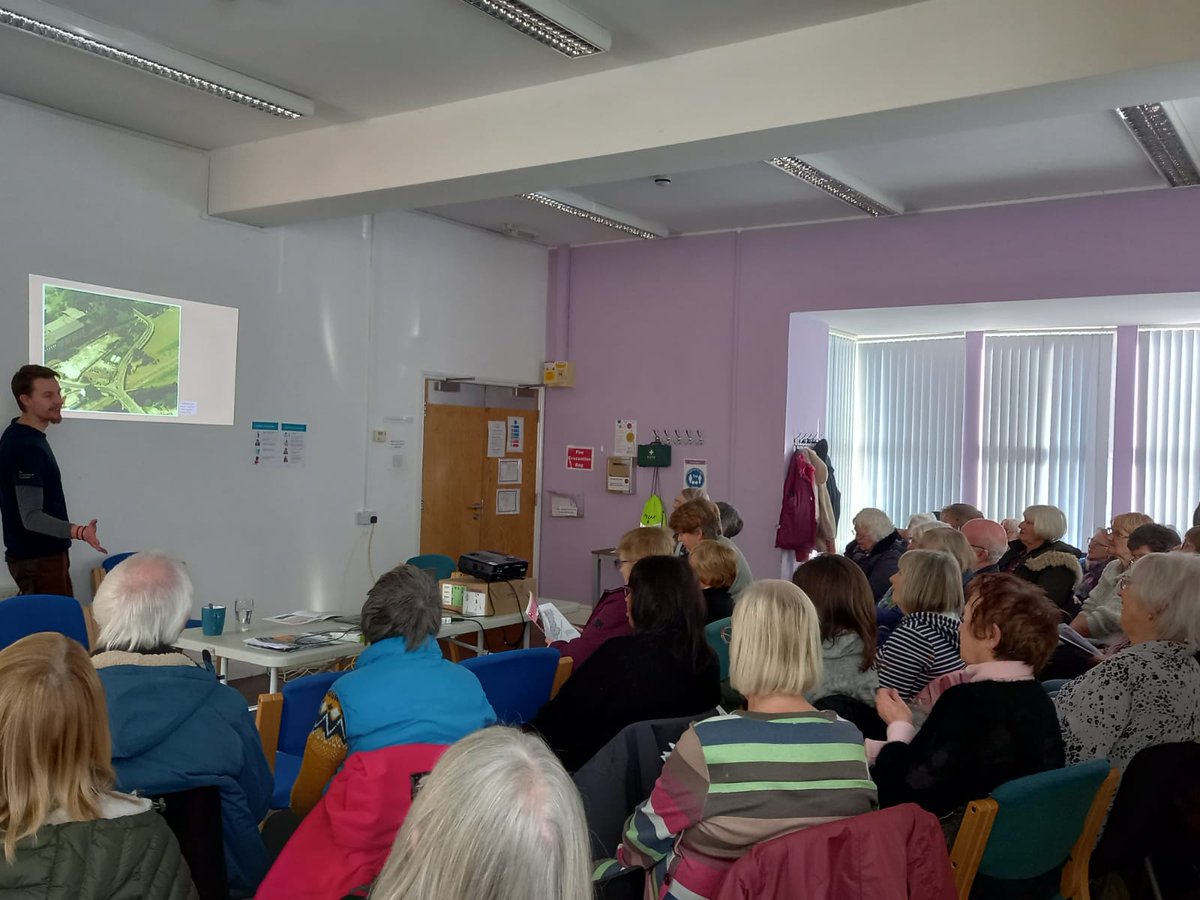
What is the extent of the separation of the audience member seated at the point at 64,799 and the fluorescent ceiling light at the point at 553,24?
9.58 ft

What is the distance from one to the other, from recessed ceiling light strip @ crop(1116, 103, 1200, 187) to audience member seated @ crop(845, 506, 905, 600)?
7.80 feet

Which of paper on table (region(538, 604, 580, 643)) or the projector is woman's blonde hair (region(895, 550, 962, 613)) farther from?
the projector

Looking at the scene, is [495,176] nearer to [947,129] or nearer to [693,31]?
[693,31]

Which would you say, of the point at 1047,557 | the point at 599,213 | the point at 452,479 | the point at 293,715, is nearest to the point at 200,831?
the point at 293,715

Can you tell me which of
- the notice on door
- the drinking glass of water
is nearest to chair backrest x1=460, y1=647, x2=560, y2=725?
the drinking glass of water

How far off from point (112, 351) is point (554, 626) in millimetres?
3079

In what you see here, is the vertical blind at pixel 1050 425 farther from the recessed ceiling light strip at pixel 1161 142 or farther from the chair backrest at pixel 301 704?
the chair backrest at pixel 301 704

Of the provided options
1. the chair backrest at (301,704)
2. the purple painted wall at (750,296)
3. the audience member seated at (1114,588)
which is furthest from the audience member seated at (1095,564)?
the chair backrest at (301,704)

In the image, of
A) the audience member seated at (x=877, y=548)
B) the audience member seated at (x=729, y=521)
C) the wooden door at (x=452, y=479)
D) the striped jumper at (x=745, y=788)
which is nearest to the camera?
the striped jumper at (x=745, y=788)

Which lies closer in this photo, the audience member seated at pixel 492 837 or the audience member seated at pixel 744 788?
the audience member seated at pixel 492 837

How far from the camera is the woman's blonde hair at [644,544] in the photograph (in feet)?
13.1

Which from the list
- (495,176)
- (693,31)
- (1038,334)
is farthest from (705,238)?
(693,31)

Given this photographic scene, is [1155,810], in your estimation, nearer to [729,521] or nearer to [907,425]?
[729,521]

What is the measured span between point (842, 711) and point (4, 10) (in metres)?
4.06
